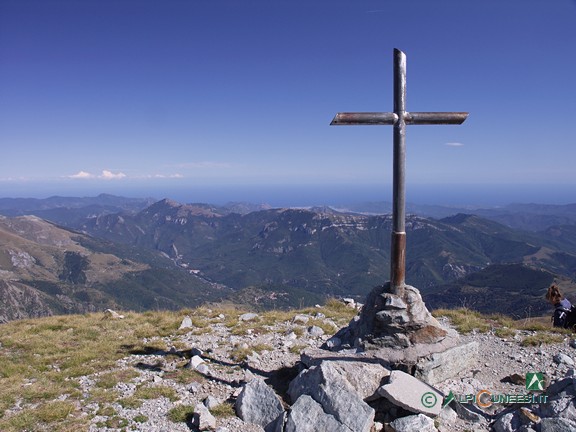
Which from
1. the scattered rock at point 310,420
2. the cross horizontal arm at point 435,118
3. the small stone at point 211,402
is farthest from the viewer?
the cross horizontal arm at point 435,118

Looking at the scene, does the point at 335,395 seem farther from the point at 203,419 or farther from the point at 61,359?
the point at 61,359

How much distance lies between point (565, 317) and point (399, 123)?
11225 mm

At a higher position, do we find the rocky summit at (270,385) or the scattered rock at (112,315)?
the rocky summit at (270,385)

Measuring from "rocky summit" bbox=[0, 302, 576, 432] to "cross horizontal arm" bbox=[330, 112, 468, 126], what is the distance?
617cm

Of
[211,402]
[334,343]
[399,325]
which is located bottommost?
[211,402]

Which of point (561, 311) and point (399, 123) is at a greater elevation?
point (399, 123)

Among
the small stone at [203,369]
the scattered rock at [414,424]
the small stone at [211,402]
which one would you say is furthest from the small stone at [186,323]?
the scattered rock at [414,424]

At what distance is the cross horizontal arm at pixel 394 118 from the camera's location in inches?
374

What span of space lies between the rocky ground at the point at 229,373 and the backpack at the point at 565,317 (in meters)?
1.78

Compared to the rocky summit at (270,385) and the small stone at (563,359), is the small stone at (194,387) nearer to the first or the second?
the rocky summit at (270,385)

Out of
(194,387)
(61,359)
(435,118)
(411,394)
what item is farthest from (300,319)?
(435,118)

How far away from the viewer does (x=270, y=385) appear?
1002cm

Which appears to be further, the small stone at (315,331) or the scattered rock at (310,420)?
the small stone at (315,331)

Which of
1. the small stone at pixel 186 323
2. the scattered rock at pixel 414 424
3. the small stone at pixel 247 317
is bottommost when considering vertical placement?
the small stone at pixel 247 317
